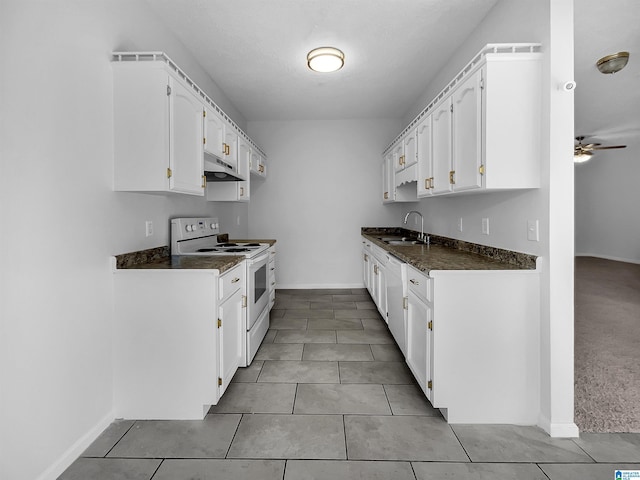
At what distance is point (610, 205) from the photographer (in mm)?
8023

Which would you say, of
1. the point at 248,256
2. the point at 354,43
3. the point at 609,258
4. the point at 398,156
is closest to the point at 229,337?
the point at 248,256

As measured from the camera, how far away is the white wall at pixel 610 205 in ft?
24.5

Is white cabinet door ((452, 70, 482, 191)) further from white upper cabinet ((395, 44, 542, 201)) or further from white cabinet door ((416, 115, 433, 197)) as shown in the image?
white cabinet door ((416, 115, 433, 197))

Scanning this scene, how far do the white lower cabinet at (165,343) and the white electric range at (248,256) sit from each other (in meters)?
0.65

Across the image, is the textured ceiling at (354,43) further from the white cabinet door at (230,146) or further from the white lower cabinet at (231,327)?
the white lower cabinet at (231,327)

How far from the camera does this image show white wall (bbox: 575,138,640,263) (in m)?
7.47

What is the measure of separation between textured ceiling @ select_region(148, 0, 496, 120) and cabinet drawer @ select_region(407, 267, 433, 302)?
1951 mm

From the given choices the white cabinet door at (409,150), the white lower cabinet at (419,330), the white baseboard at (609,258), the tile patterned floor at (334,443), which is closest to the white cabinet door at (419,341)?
the white lower cabinet at (419,330)

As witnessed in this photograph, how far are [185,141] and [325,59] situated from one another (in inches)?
A: 63.8

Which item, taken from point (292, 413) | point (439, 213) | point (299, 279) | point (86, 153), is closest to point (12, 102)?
point (86, 153)

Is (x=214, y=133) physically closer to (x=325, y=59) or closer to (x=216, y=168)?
(x=216, y=168)

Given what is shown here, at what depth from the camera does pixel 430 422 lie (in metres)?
1.94

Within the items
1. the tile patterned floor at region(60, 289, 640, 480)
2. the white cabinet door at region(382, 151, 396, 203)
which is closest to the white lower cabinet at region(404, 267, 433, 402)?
the tile patterned floor at region(60, 289, 640, 480)

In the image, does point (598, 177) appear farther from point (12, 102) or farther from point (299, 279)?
point (12, 102)
